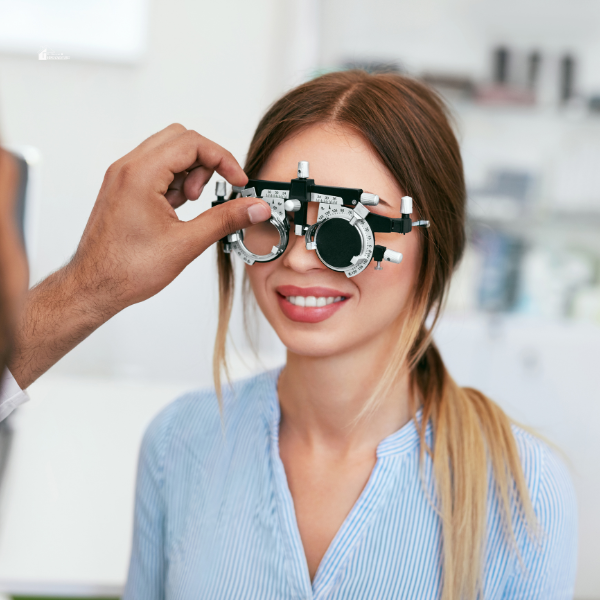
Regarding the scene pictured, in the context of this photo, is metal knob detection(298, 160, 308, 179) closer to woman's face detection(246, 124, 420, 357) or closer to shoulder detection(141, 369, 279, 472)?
woman's face detection(246, 124, 420, 357)

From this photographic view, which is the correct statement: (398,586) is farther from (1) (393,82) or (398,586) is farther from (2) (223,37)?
(2) (223,37)

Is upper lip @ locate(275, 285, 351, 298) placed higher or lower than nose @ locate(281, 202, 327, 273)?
lower

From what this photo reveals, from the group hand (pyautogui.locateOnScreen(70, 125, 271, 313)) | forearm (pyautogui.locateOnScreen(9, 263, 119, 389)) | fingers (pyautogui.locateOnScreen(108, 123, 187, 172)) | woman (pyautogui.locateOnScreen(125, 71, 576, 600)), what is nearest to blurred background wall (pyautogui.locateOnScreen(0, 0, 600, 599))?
woman (pyautogui.locateOnScreen(125, 71, 576, 600))

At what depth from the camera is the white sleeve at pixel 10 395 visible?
881 mm

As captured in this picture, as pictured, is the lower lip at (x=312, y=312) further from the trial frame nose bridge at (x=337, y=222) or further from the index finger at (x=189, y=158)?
the index finger at (x=189, y=158)

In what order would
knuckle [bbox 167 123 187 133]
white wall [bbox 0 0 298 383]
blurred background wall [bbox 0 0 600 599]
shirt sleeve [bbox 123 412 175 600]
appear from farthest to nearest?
1. white wall [bbox 0 0 298 383]
2. blurred background wall [bbox 0 0 600 599]
3. shirt sleeve [bbox 123 412 175 600]
4. knuckle [bbox 167 123 187 133]

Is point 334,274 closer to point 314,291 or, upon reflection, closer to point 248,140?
point 314,291

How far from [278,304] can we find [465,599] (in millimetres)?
581

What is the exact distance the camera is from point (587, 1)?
290cm

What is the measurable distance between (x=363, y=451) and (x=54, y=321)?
1.95 ft

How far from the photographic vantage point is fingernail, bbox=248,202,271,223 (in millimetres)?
955

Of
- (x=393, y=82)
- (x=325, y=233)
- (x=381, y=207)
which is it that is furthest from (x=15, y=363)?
(x=393, y=82)

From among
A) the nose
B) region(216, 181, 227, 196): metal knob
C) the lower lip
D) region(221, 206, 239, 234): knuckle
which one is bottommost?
the lower lip

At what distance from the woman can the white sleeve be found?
0.39 meters
